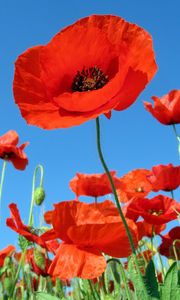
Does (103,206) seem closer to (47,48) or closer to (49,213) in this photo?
(49,213)

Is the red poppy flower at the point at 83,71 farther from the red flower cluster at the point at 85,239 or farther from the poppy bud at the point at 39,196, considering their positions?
the poppy bud at the point at 39,196

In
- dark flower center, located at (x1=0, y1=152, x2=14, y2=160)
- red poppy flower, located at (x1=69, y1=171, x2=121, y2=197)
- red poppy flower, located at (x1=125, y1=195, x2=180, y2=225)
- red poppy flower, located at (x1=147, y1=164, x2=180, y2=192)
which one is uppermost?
dark flower center, located at (x1=0, y1=152, x2=14, y2=160)

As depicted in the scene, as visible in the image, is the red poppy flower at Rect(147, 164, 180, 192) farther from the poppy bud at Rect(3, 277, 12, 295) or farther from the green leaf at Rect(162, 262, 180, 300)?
the green leaf at Rect(162, 262, 180, 300)

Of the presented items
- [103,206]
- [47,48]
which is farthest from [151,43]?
[103,206]

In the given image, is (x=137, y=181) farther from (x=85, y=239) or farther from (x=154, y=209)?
(x=85, y=239)

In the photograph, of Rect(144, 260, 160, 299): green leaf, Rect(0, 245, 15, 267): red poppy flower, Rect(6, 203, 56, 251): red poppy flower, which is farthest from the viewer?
Rect(0, 245, 15, 267): red poppy flower

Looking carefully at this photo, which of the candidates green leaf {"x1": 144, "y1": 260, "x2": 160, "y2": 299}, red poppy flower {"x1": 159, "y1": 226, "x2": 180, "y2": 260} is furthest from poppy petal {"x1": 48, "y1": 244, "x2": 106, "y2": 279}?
red poppy flower {"x1": 159, "y1": 226, "x2": 180, "y2": 260}
